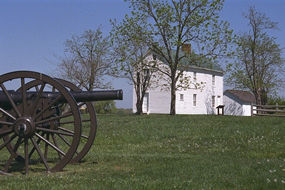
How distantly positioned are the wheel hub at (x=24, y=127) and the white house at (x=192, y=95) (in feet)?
123

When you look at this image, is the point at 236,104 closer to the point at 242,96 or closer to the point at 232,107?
the point at 232,107

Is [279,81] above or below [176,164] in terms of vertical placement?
above

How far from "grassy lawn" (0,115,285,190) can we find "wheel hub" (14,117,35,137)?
0.79 m

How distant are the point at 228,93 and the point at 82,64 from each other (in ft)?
68.6

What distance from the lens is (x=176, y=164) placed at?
406 inches

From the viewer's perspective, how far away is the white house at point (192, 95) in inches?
1930

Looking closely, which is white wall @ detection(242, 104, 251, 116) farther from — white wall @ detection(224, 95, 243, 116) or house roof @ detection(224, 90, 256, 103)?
house roof @ detection(224, 90, 256, 103)

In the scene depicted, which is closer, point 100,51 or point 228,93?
point 100,51

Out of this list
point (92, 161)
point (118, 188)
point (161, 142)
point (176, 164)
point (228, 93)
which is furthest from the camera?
point (228, 93)

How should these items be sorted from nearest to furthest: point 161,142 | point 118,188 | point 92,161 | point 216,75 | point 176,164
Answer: point 118,188, point 176,164, point 92,161, point 161,142, point 216,75

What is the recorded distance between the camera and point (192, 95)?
167 feet

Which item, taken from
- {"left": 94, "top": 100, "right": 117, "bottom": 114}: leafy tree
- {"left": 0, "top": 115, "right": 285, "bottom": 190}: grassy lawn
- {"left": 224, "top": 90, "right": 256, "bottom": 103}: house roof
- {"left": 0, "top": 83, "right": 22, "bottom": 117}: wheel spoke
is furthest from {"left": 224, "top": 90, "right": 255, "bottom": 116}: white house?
{"left": 0, "top": 83, "right": 22, "bottom": 117}: wheel spoke

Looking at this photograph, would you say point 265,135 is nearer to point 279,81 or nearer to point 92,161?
point 92,161

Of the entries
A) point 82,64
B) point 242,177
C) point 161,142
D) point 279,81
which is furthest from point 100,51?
point 242,177
